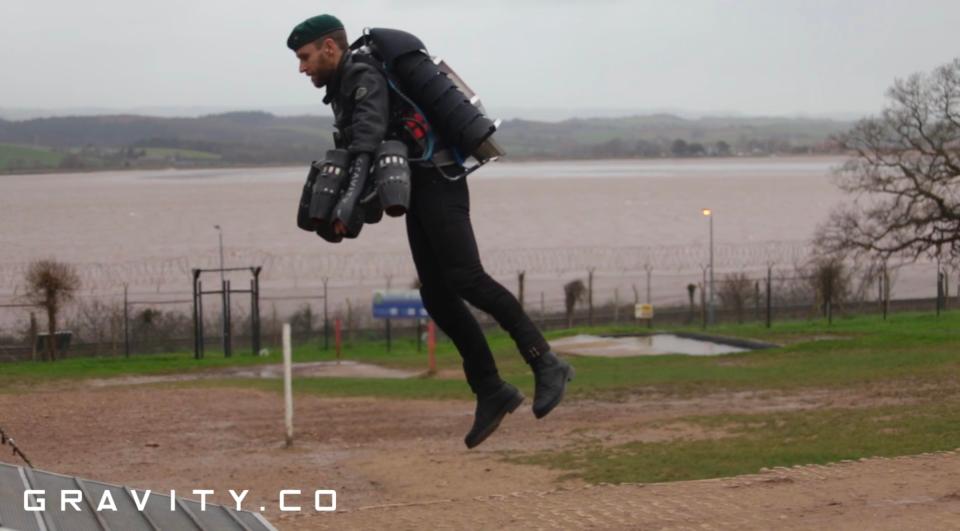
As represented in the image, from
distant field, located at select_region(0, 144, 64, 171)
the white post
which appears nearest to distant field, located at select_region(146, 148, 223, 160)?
distant field, located at select_region(0, 144, 64, 171)

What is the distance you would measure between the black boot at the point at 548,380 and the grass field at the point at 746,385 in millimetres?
6681

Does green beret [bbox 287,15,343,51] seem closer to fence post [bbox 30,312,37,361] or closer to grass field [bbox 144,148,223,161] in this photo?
fence post [bbox 30,312,37,361]

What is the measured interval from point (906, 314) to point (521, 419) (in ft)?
90.9

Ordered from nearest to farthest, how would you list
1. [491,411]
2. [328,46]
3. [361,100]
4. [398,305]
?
[361,100], [328,46], [491,411], [398,305]

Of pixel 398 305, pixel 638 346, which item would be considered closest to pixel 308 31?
pixel 398 305

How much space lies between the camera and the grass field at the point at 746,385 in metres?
14.8

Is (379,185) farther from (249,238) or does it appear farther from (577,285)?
(249,238)

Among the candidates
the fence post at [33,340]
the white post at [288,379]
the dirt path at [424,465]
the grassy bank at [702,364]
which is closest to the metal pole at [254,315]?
the grassy bank at [702,364]

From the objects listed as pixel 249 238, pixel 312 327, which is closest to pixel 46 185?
pixel 249 238

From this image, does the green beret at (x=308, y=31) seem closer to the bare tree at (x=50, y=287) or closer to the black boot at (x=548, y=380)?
the black boot at (x=548, y=380)

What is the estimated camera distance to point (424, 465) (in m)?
15.8

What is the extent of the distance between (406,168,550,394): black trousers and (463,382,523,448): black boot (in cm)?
6

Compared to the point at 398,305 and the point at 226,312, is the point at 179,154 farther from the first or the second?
the point at 398,305

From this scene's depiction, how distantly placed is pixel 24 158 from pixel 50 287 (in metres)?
50.0
